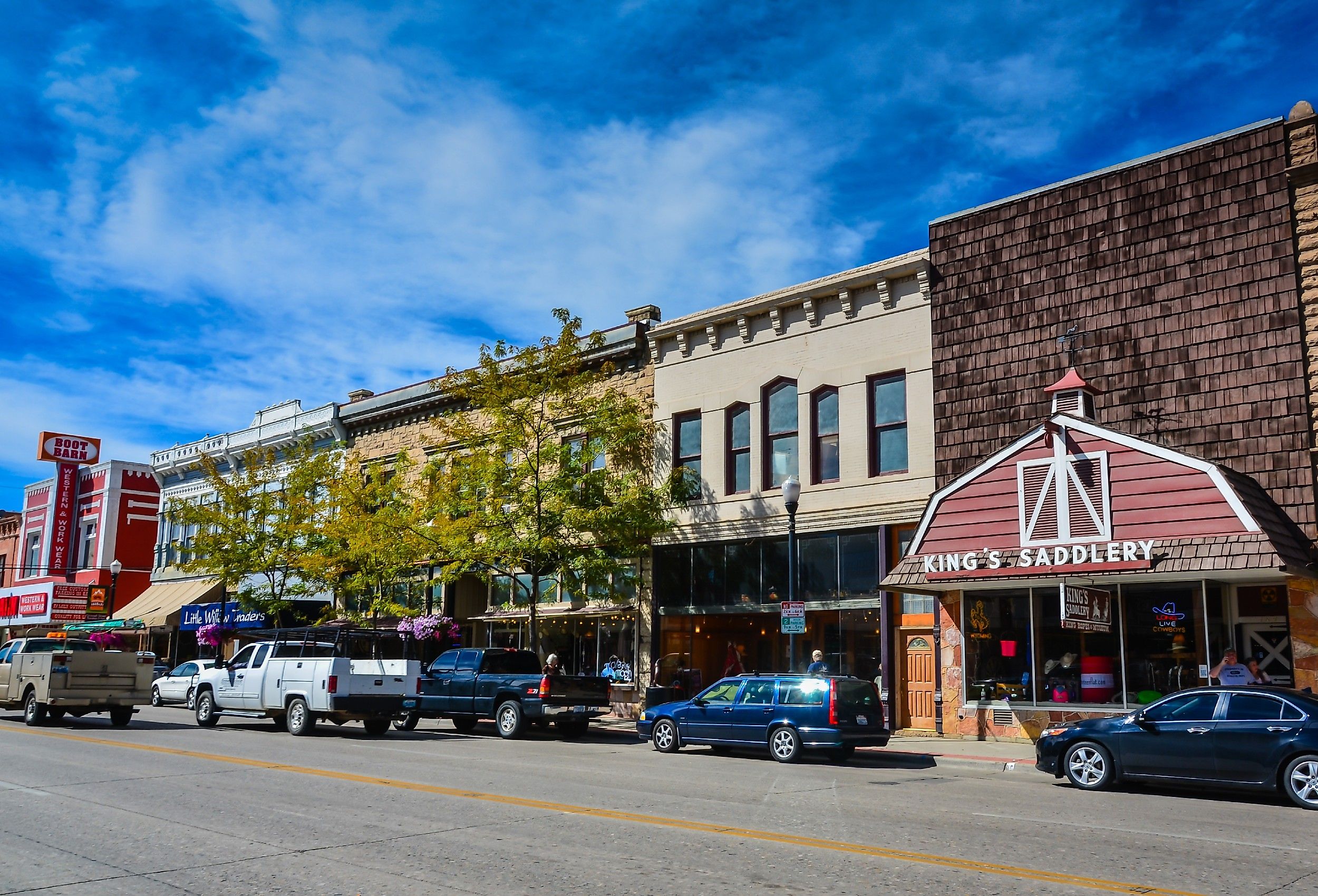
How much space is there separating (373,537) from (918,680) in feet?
49.0

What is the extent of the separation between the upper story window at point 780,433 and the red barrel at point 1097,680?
782 centimetres

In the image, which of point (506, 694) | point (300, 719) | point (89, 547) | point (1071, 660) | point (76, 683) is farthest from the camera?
point (89, 547)

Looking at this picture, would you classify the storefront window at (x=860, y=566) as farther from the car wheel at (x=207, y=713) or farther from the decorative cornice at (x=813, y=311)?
the car wheel at (x=207, y=713)

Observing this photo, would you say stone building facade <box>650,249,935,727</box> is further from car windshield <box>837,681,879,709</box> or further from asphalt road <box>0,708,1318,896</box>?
asphalt road <box>0,708,1318,896</box>

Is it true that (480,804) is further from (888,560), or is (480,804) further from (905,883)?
(888,560)

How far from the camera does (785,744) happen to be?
1697 centimetres

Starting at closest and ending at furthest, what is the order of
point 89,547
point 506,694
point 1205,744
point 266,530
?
point 1205,744
point 506,694
point 266,530
point 89,547

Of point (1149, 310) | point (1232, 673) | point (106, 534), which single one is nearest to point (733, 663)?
point (1232, 673)

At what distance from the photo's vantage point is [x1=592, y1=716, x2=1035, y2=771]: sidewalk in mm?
16812

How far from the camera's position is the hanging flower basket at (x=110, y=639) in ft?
142

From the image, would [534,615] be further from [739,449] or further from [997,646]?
[997,646]

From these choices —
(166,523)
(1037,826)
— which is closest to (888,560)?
(1037,826)

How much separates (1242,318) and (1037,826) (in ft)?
39.2

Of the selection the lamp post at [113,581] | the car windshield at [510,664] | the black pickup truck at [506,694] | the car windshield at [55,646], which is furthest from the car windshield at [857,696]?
the lamp post at [113,581]
